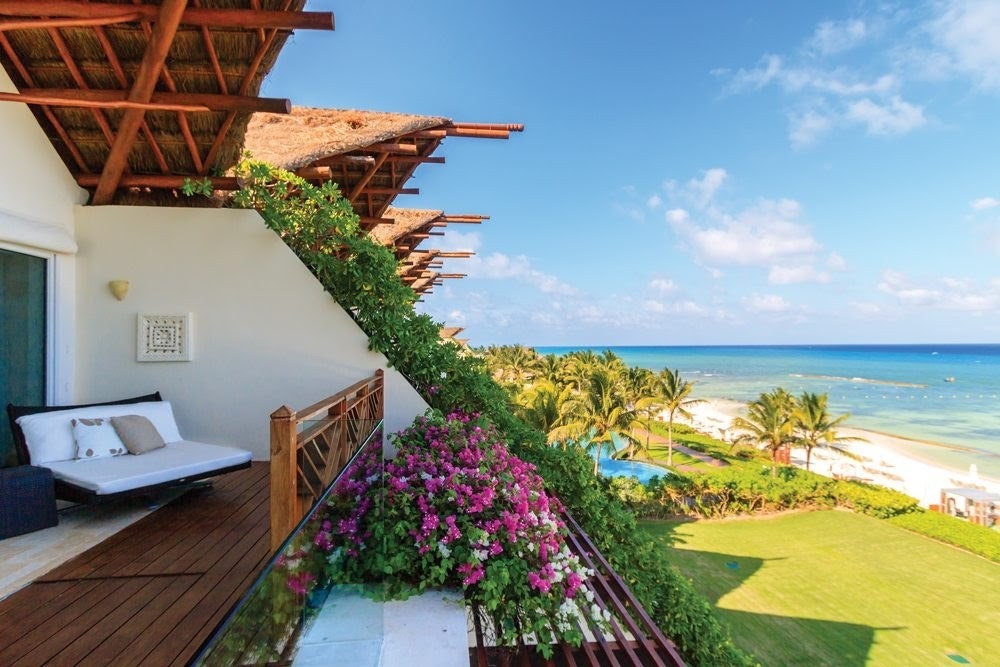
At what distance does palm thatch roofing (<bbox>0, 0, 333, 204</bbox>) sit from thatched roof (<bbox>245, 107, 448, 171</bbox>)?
1.19 metres

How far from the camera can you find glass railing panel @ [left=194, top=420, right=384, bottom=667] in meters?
1.74

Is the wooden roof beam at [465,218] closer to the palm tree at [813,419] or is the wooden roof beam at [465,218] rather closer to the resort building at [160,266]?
the resort building at [160,266]

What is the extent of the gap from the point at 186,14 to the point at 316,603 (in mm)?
3933

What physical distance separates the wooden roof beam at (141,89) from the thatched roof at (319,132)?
1.56m

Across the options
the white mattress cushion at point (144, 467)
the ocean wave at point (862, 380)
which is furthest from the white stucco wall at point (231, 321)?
the ocean wave at point (862, 380)

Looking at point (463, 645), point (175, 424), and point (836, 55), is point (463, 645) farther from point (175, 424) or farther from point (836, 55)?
point (836, 55)

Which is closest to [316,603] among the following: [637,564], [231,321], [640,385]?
[231,321]

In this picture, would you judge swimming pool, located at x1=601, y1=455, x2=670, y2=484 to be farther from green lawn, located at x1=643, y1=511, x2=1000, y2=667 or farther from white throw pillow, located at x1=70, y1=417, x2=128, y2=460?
white throw pillow, located at x1=70, y1=417, x2=128, y2=460

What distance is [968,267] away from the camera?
202 ft

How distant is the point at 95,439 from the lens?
4082 millimetres

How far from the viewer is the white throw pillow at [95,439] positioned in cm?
402

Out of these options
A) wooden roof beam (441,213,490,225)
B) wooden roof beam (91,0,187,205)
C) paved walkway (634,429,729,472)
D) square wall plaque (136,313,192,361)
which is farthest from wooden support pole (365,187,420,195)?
paved walkway (634,429,729,472)

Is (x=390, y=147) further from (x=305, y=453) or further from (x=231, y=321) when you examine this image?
(x=305, y=453)

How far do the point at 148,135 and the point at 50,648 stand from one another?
13.9 feet
